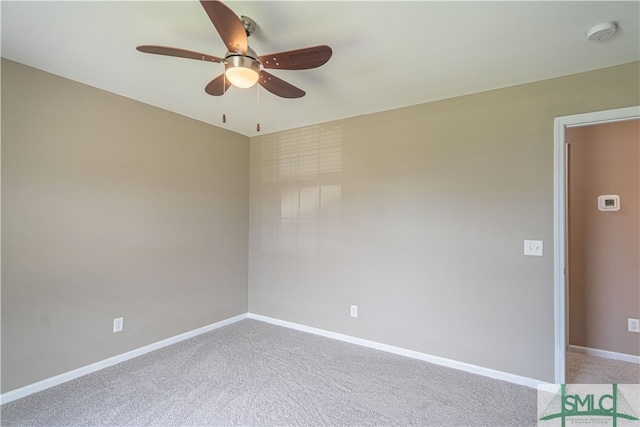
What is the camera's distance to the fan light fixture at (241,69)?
1.59 meters

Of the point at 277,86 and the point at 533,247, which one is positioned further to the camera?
the point at 533,247

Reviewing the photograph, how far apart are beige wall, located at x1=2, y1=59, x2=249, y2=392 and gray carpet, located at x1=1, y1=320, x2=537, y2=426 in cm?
38

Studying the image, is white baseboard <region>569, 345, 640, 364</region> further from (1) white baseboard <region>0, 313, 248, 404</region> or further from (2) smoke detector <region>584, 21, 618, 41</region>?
(1) white baseboard <region>0, 313, 248, 404</region>

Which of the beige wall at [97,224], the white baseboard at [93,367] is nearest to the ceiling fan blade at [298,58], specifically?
the beige wall at [97,224]

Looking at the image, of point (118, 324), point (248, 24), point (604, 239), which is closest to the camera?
point (248, 24)

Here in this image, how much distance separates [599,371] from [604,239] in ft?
4.04

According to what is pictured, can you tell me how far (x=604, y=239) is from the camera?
9.76 feet

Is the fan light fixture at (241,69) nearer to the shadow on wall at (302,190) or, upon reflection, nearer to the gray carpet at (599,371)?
the shadow on wall at (302,190)

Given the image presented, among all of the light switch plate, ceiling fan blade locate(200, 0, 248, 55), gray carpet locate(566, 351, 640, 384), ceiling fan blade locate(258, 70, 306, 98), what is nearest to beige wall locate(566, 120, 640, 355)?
gray carpet locate(566, 351, 640, 384)

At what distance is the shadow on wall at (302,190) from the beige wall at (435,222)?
2 cm

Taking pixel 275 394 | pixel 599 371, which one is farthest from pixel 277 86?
pixel 599 371

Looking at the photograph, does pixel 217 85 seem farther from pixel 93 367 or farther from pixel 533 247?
pixel 533 247

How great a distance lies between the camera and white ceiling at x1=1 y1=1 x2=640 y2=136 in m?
1.62

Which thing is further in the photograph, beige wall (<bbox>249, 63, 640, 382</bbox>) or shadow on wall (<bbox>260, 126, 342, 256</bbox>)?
shadow on wall (<bbox>260, 126, 342, 256</bbox>)
